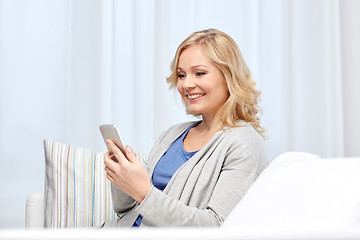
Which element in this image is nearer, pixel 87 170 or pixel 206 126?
pixel 206 126

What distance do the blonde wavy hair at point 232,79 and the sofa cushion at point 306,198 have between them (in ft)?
1.79

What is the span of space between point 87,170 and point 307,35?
143cm

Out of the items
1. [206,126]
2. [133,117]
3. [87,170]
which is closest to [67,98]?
[133,117]

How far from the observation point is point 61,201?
67.8 inches

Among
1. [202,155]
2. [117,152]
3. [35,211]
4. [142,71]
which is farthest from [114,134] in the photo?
[142,71]

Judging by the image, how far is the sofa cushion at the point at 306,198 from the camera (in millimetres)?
713

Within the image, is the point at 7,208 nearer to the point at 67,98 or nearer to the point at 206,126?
the point at 67,98

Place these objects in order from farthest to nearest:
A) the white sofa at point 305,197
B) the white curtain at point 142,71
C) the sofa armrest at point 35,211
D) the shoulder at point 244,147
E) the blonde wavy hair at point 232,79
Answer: the white curtain at point 142,71 → the sofa armrest at point 35,211 → the blonde wavy hair at point 232,79 → the shoulder at point 244,147 → the white sofa at point 305,197

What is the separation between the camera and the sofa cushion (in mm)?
713

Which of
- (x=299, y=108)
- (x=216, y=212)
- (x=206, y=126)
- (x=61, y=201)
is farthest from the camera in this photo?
(x=299, y=108)

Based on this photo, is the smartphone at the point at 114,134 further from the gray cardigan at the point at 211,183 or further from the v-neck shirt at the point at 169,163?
the v-neck shirt at the point at 169,163

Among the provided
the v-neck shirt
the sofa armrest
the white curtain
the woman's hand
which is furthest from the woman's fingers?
the white curtain

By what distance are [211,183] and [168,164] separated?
0.75 feet

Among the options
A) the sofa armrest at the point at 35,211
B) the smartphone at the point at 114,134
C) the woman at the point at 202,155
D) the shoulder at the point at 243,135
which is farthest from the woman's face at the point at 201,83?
the sofa armrest at the point at 35,211
